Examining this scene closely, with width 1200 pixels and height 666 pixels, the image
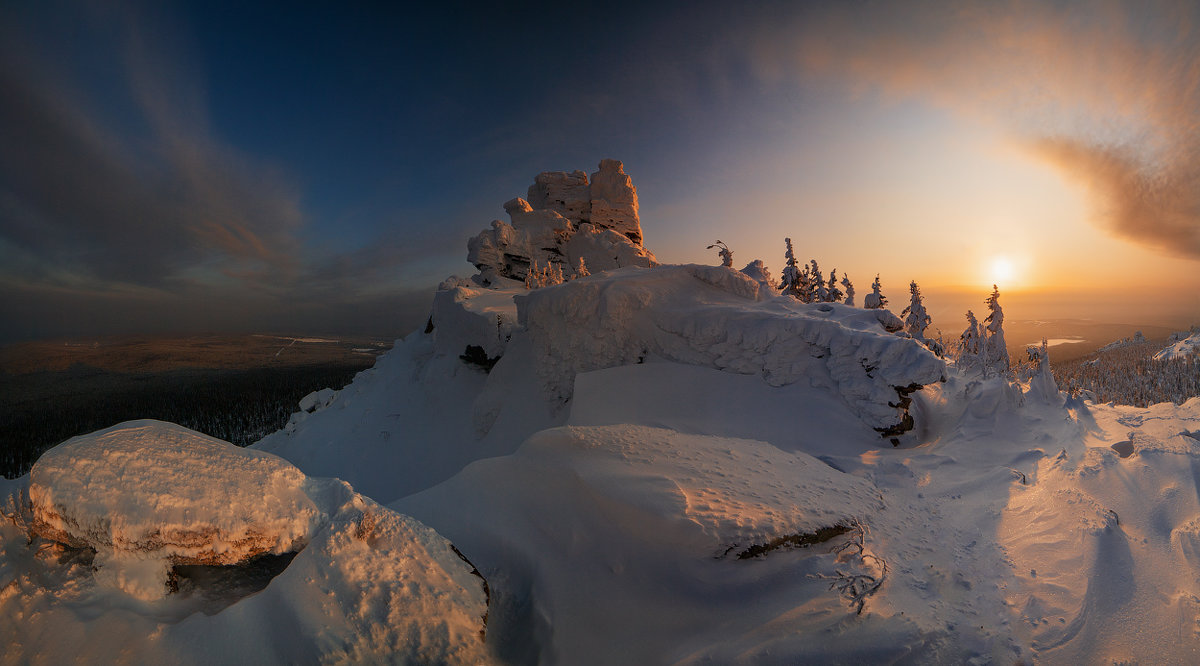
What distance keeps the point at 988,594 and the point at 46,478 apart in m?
9.81

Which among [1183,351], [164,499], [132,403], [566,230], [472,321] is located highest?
[566,230]

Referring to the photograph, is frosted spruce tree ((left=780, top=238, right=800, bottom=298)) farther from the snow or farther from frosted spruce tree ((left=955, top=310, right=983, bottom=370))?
the snow

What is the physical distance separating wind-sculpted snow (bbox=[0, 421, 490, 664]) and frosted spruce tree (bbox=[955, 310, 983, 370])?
27790 mm

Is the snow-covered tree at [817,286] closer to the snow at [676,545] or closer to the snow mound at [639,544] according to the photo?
the snow at [676,545]

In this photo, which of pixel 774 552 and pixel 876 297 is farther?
pixel 876 297

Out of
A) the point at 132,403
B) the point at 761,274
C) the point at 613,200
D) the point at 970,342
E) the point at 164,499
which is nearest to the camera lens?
the point at 164,499

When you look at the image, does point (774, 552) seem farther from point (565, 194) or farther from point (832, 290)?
point (565, 194)

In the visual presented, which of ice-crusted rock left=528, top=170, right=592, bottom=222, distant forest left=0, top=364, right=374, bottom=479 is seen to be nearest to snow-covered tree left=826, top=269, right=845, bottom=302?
ice-crusted rock left=528, top=170, right=592, bottom=222

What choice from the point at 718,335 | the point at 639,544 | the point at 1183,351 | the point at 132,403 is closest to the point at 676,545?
the point at 639,544

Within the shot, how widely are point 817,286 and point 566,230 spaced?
22.1 meters

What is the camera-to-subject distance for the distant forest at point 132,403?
66312 mm

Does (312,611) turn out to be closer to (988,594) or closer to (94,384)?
(988,594)

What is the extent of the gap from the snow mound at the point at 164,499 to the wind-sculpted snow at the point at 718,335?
33.1 ft

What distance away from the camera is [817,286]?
2834 centimetres
